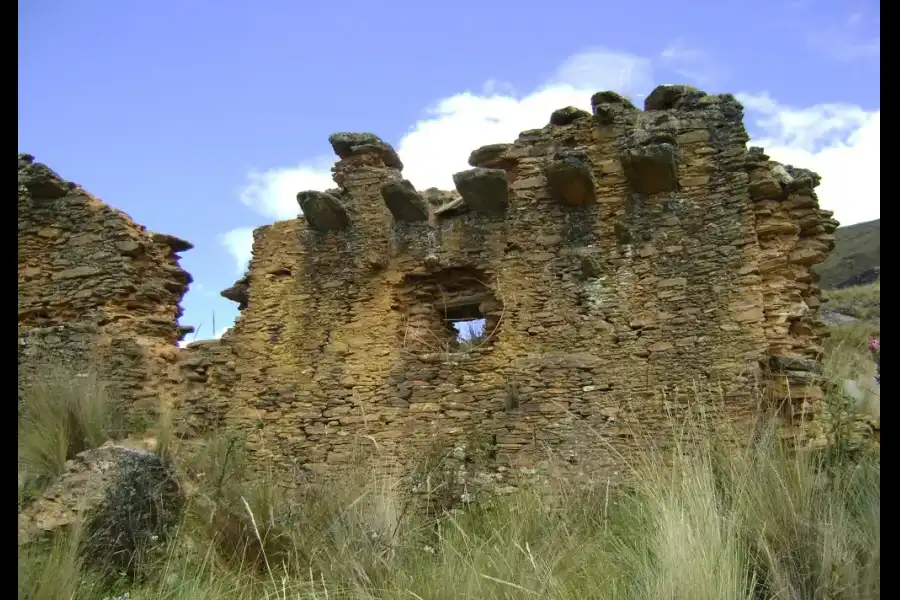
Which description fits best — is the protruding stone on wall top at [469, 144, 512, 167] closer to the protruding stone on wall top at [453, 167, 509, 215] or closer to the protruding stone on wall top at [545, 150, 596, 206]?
the protruding stone on wall top at [453, 167, 509, 215]

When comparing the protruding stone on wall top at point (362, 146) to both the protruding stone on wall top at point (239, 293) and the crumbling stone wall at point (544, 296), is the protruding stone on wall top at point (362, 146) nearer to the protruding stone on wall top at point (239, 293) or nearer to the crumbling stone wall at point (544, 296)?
the crumbling stone wall at point (544, 296)

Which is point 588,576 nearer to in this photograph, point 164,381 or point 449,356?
point 449,356

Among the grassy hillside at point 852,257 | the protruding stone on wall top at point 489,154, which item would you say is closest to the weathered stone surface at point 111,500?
the protruding stone on wall top at point 489,154

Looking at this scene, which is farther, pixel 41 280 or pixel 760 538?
pixel 41 280

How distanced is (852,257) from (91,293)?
95.2 ft

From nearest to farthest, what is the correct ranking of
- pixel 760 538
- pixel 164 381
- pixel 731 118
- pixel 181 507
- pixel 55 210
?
pixel 760 538 → pixel 181 507 → pixel 731 118 → pixel 164 381 → pixel 55 210

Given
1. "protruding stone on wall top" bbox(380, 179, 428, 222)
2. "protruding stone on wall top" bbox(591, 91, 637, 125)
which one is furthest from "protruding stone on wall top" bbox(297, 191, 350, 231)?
"protruding stone on wall top" bbox(591, 91, 637, 125)

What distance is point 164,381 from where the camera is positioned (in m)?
8.48

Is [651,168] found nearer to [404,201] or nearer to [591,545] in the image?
[404,201]

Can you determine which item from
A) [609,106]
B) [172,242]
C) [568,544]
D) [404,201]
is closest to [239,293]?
[172,242]

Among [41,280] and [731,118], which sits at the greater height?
[731,118]
